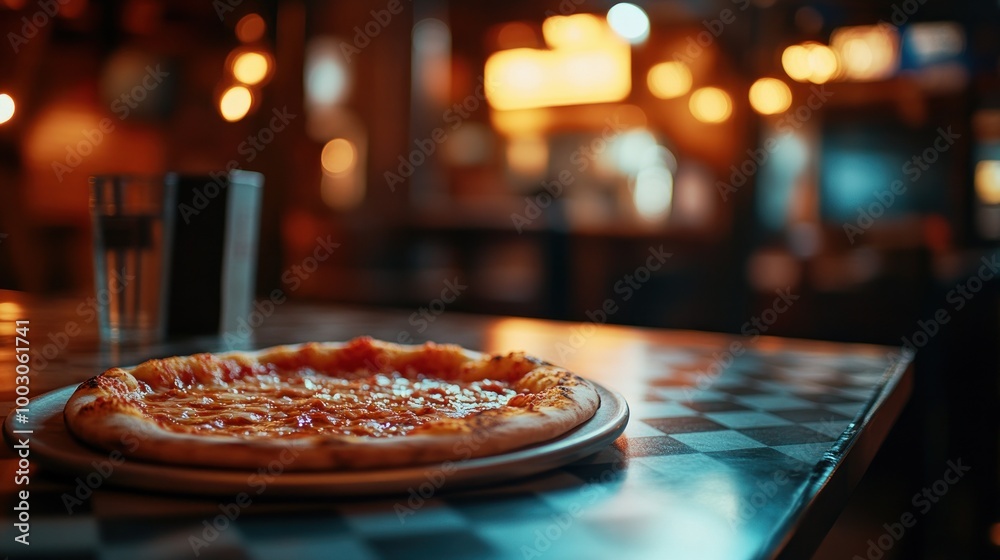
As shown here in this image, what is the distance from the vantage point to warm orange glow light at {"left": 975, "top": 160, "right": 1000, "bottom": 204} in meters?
5.19

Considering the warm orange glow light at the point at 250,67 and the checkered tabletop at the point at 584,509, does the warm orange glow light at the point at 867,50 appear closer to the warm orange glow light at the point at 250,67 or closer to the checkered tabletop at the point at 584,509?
the warm orange glow light at the point at 250,67

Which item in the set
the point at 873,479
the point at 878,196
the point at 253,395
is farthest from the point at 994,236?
the point at 253,395

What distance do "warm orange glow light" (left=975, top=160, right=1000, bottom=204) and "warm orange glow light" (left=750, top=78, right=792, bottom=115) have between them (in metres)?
1.61

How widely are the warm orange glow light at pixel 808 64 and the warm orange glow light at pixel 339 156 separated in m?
4.05

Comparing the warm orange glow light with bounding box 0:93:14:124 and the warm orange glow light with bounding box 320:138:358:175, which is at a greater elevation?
the warm orange glow light with bounding box 0:93:14:124

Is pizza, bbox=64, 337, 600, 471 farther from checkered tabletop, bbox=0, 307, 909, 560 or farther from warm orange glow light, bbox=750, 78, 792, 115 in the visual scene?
warm orange glow light, bbox=750, 78, 792, 115

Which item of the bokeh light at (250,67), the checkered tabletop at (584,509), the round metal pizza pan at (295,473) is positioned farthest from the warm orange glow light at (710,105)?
the round metal pizza pan at (295,473)

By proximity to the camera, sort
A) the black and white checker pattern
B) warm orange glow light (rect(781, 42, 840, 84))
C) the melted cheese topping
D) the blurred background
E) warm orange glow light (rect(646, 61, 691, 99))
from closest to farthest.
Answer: the black and white checker pattern < the melted cheese topping < the blurred background < warm orange glow light (rect(781, 42, 840, 84)) < warm orange glow light (rect(646, 61, 691, 99))

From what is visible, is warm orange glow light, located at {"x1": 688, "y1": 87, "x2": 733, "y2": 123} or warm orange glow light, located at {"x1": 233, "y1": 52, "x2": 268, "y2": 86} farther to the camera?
warm orange glow light, located at {"x1": 688, "y1": 87, "x2": 733, "y2": 123}

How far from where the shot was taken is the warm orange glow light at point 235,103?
17.4 ft

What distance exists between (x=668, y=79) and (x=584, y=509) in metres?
7.58

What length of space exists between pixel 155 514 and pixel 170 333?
4.28ft

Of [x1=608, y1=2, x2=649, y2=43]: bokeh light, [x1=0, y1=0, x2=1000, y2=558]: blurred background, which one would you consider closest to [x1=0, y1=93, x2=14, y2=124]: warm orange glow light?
[x1=0, y1=0, x2=1000, y2=558]: blurred background

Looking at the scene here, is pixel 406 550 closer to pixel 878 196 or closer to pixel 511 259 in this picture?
pixel 878 196
